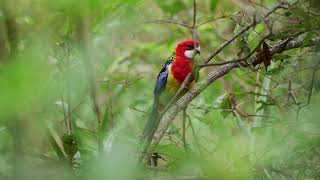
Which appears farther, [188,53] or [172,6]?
[188,53]

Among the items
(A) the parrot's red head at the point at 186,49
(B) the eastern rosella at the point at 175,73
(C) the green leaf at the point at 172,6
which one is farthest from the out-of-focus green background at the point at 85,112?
(A) the parrot's red head at the point at 186,49

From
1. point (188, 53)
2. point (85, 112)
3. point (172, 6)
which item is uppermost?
point (172, 6)

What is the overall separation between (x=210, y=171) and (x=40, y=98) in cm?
25

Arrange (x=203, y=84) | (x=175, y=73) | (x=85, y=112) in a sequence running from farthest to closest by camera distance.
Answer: (x=175, y=73) → (x=85, y=112) → (x=203, y=84)

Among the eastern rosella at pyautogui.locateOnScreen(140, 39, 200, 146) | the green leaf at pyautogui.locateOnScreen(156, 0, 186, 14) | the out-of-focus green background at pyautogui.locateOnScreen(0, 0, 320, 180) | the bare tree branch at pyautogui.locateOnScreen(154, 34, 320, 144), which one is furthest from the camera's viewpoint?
the eastern rosella at pyautogui.locateOnScreen(140, 39, 200, 146)

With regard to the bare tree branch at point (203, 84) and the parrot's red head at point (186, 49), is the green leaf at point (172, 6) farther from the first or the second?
the bare tree branch at point (203, 84)

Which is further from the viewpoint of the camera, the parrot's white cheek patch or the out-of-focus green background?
the parrot's white cheek patch

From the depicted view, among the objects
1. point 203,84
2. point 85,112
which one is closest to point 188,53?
point 85,112

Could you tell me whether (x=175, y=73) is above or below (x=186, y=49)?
below

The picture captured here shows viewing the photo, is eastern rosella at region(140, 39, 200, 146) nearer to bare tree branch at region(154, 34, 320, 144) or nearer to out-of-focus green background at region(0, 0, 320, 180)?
out-of-focus green background at region(0, 0, 320, 180)

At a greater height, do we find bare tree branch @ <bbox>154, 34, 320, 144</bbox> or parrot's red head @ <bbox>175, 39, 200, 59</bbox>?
parrot's red head @ <bbox>175, 39, 200, 59</bbox>

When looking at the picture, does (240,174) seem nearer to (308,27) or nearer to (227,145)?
(227,145)

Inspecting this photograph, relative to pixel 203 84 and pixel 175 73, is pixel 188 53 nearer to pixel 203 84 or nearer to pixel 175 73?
pixel 175 73

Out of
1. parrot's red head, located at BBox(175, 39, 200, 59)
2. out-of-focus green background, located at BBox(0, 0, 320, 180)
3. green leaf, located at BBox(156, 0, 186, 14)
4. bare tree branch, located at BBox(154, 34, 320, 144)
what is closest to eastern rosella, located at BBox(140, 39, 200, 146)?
parrot's red head, located at BBox(175, 39, 200, 59)
